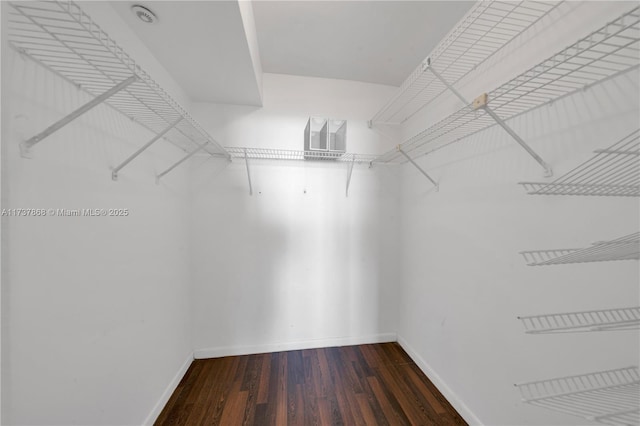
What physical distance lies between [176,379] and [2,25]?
2012 mm

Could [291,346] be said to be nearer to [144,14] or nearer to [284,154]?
[284,154]

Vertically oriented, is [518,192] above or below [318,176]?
below

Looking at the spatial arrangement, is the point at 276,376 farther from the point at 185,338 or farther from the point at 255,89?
the point at 255,89

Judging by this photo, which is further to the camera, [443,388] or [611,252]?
[443,388]

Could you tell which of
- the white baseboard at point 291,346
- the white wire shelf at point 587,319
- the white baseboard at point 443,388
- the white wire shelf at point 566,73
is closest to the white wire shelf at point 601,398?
the white wire shelf at point 587,319

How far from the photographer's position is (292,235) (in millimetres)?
2027

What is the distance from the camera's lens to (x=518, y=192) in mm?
1108

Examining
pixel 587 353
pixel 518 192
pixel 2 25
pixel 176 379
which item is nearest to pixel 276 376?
pixel 176 379

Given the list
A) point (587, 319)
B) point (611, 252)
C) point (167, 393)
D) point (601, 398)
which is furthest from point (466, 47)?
point (167, 393)

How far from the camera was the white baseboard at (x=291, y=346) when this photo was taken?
1927mm

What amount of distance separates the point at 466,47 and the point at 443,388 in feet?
7.47

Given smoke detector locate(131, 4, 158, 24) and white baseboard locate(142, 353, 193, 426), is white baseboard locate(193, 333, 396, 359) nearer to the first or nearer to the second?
white baseboard locate(142, 353, 193, 426)

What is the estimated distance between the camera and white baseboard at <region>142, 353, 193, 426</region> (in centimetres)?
132

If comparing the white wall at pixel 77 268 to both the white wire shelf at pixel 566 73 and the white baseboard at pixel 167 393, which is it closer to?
the white baseboard at pixel 167 393
